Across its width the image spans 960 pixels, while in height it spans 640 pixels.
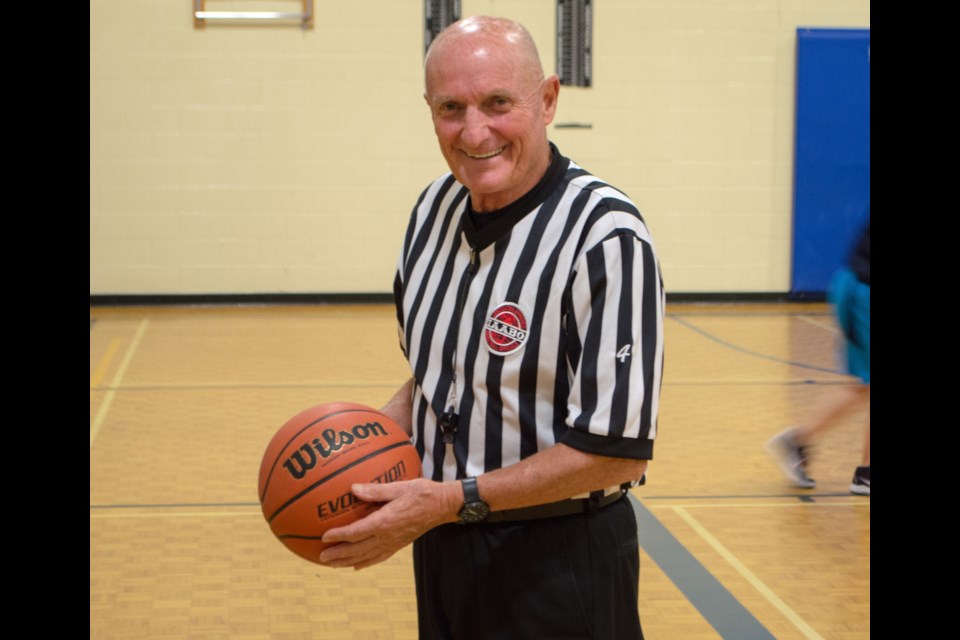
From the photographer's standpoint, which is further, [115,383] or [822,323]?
[822,323]

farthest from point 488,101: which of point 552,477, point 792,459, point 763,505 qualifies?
point 792,459

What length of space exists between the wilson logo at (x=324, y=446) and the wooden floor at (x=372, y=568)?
1.73 meters

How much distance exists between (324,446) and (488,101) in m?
0.67

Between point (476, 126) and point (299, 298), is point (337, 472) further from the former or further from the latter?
point (299, 298)

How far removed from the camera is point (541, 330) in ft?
6.19

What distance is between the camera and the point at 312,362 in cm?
825

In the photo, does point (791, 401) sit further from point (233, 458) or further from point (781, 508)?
point (233, 458)

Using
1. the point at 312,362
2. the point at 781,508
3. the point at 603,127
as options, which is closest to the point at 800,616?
the point at 781,508

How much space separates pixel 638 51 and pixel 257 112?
135 inches

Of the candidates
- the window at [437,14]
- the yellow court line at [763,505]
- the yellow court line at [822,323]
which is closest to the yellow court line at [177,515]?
the yellow court line at [763,505]

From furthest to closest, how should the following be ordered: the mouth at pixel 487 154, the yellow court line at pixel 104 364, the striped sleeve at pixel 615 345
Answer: the yellow court line at pixel 104 364 < the mouth at pixel 487 154 < the striped sleeve at pixel 615 345

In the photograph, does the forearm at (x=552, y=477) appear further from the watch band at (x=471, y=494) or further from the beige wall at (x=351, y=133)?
the beige wall at (x=351, y=133)

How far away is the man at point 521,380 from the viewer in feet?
6.04
